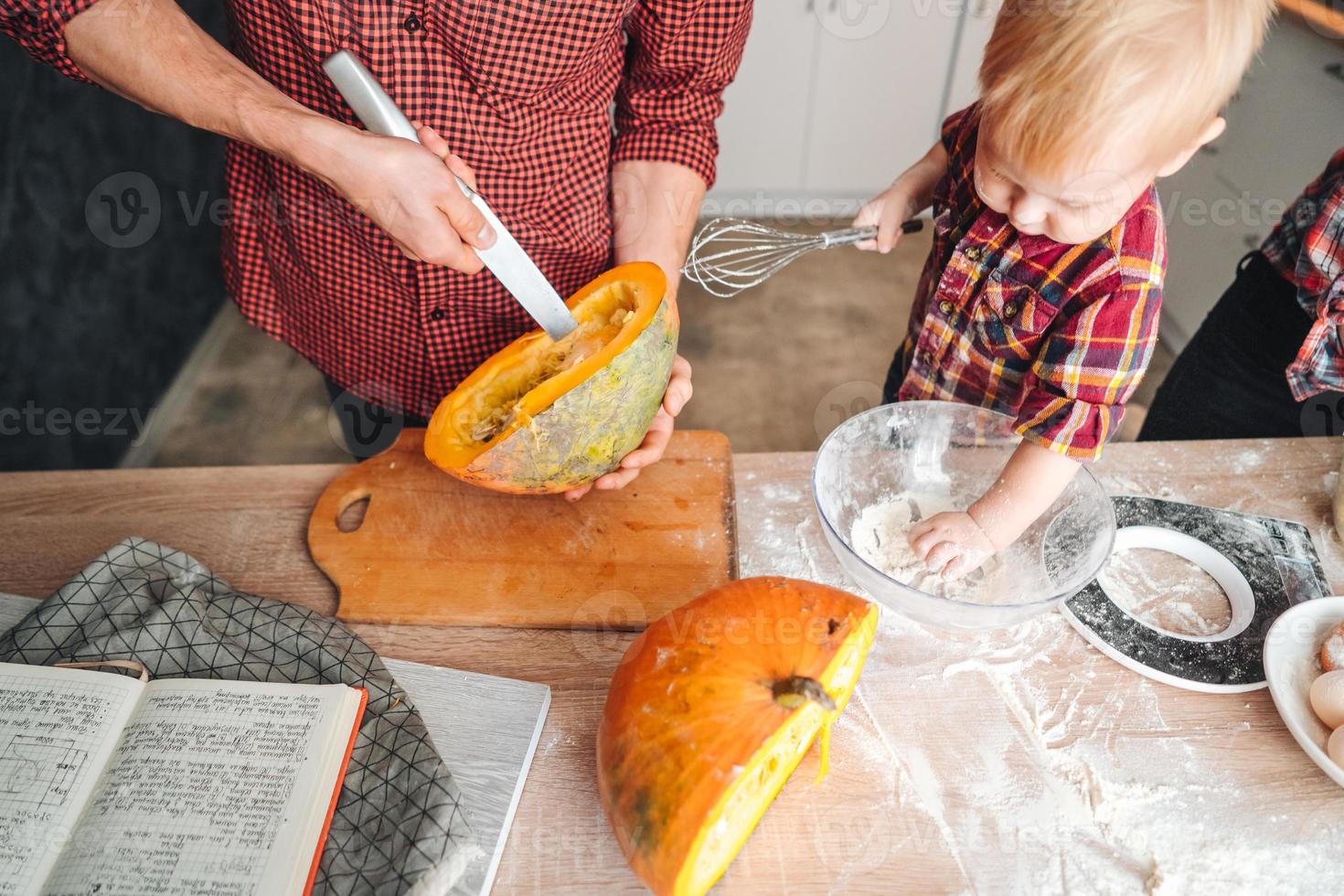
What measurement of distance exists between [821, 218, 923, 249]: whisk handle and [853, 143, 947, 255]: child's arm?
0.5 inches

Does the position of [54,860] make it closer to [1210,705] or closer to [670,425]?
[670,425]

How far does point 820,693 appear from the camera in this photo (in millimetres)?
708

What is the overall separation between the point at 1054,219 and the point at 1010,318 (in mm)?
177

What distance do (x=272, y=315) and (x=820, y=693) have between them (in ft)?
3.38

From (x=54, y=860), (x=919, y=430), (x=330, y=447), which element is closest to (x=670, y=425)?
(x=919, y=430)

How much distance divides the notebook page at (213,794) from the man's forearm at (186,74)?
1.86ft

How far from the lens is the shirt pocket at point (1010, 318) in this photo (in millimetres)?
951

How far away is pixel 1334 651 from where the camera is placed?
2.72 ft

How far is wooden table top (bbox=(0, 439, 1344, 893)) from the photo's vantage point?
0.75m
